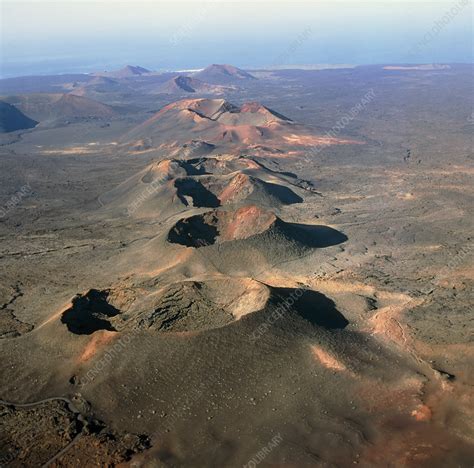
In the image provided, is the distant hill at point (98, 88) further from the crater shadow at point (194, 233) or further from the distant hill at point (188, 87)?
the crater shadow at point (194, 233)

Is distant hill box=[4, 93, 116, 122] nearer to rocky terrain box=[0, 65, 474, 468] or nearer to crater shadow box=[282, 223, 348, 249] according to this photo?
rocky terrain box=[0, 65, 474, 468]

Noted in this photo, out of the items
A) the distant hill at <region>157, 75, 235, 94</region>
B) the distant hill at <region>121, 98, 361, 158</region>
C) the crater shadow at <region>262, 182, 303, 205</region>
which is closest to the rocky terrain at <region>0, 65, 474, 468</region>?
the crater shadow at <region>262, 182, 303, 205</region>

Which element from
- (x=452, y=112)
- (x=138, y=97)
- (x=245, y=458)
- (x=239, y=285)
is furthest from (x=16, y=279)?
(x=138, y=97)

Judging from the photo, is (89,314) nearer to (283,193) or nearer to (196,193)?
(196,193)

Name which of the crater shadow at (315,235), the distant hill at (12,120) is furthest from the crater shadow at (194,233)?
the distant hill at (12,120)

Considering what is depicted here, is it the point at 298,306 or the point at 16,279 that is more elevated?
the point at 298,306

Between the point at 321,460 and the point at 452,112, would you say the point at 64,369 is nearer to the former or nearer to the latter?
the point at 321,460

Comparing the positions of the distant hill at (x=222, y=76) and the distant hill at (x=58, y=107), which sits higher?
the distant hill at (x=222, y=76)
